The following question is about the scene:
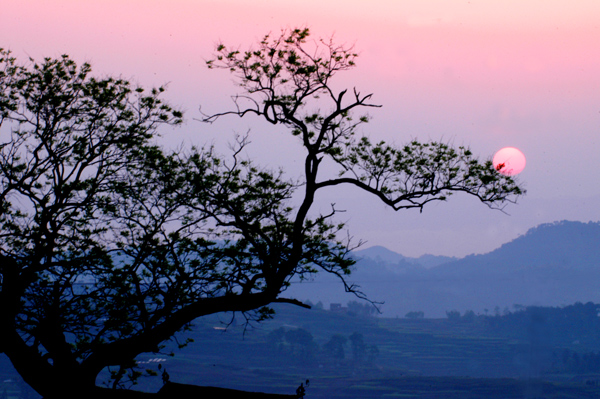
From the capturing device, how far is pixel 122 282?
52.0 ft

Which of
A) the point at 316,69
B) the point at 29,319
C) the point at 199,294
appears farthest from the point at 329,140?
the point at 29,319

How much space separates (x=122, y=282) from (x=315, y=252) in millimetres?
5437

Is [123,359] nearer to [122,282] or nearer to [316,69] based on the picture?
[122,282]

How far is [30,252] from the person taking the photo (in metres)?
15.8

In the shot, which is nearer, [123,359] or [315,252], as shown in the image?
[123,359]

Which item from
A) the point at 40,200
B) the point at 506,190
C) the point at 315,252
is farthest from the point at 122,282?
the point at 506,190

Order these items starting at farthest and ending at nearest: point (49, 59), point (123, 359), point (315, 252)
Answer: point (49, 59), point (315, 252), point (123, 359)

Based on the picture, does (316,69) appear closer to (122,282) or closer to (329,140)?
(329,140)

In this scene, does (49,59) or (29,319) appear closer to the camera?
(29,319)

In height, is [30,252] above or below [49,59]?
below

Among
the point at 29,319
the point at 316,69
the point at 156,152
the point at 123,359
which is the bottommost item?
the point at 123,359

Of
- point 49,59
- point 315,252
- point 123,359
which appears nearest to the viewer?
point 123,359

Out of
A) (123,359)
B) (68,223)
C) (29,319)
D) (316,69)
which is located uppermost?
(316,69)

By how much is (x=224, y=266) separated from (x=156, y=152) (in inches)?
159
